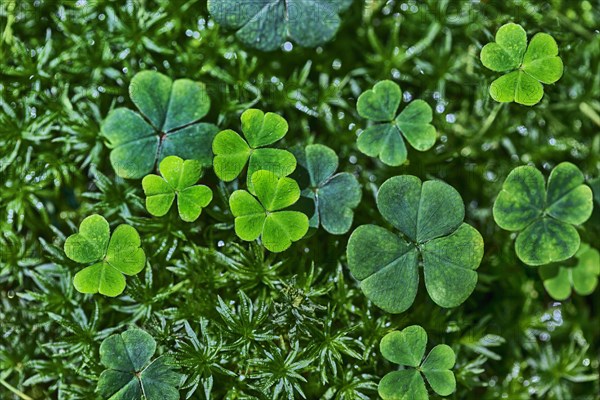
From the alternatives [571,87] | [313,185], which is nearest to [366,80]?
[313,185]

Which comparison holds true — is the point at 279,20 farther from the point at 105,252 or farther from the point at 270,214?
the point at 105,252

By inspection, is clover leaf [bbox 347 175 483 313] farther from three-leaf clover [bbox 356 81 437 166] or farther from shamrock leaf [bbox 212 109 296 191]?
shamrock leaf [bbox 212 109 296 191]

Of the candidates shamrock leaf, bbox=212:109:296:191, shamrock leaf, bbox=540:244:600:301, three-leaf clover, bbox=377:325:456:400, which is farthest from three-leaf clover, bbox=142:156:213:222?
shamrock leaf, bbox=540:244:600:301

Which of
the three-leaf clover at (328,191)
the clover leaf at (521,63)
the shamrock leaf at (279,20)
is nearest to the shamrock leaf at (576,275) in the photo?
the clover leaf at (521,63)

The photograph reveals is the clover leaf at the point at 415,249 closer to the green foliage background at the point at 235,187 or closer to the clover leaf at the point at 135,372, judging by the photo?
the green foliage background at the point at 235,187

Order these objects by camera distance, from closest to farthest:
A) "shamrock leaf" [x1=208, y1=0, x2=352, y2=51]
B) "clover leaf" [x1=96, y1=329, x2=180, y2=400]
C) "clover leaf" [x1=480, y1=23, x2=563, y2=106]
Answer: "clover leaf" [x1=96, y1=329, x2=180, y2=400] < "clover leaf" [x1=480, y1=23, x2=563, y2=106] < "shamrock leaf" [x1=208, y1=0, x2=352, y2=51]

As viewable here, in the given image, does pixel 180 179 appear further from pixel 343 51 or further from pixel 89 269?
pixel 343 51
